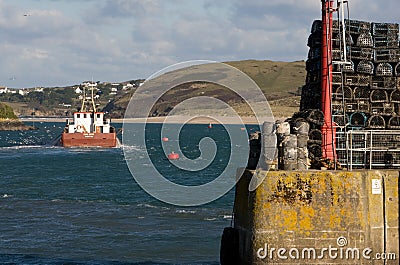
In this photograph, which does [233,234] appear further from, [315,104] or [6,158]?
[6,158]

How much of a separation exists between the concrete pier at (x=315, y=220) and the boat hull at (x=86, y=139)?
6748 cm

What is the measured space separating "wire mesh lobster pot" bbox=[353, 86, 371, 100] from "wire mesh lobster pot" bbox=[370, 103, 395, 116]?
33 centimetres

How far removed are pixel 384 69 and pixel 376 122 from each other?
5.94 feet

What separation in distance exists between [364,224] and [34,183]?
106 ft

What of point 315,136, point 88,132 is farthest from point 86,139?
point 315,136

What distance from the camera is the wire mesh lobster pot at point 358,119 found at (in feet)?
63.6

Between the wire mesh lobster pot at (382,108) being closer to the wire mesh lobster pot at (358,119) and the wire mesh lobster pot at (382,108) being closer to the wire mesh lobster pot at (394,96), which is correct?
the wire mesh lobster pot at (394,96)

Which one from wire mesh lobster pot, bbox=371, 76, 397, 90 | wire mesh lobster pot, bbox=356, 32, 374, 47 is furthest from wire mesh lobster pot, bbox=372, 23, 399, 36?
wire mesh lobster pot, bbox=371, 76, 397, 90

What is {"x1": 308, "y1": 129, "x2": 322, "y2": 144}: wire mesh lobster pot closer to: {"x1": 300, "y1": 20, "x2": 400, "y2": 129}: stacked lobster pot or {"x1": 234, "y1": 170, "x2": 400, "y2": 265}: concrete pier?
{"x1": 300, "y1": 20, "x2": 400, "y2": 129}: stacked lobster pot

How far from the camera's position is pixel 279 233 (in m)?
13.4

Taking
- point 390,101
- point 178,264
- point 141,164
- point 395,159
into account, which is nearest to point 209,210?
point 178,264

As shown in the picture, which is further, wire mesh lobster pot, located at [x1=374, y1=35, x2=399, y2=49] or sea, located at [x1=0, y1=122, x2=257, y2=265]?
sea, located at [x1=0, y1=122, x2=257, y2=265]

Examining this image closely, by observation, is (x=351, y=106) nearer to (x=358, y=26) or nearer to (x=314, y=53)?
(x=314, y=53)

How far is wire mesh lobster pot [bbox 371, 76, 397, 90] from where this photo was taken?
19.7 meters
